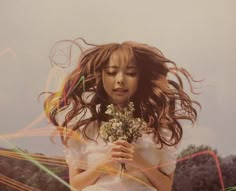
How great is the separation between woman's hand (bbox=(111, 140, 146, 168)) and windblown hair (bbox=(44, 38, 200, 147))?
0.16 metres

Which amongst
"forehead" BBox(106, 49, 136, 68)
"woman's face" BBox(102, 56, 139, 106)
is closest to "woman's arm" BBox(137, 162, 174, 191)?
"woman's face" BBox(102, 56, 139, 106)

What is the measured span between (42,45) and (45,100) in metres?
0.37

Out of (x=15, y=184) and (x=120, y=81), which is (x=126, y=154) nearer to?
(x=120, y=81)

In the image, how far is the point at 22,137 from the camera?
294 centimetres

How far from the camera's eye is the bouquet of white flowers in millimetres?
2809

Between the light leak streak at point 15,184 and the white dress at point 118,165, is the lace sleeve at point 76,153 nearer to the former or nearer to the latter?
the white dress at point 118,165

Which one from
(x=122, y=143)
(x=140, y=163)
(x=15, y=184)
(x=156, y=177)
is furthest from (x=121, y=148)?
(x=15, y=184)

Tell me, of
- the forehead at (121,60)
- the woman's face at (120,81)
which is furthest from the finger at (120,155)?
the forehead at (121,60)

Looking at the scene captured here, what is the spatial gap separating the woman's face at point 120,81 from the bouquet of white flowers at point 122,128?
0.13m

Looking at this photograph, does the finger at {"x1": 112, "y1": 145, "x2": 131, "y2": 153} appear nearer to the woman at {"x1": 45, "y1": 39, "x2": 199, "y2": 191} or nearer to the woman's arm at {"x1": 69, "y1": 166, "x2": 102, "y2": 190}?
the woman at {"x1": 45, "y1": 39, "x2": 199, "y2": 191}

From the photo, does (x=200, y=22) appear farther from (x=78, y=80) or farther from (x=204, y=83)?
(x=78, y=80)

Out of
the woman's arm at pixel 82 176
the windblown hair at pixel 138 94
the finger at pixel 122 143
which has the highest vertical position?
the windblown hair at pixel 138 94

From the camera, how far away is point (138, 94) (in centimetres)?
298

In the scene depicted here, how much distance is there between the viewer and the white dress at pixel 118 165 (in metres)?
2.82
